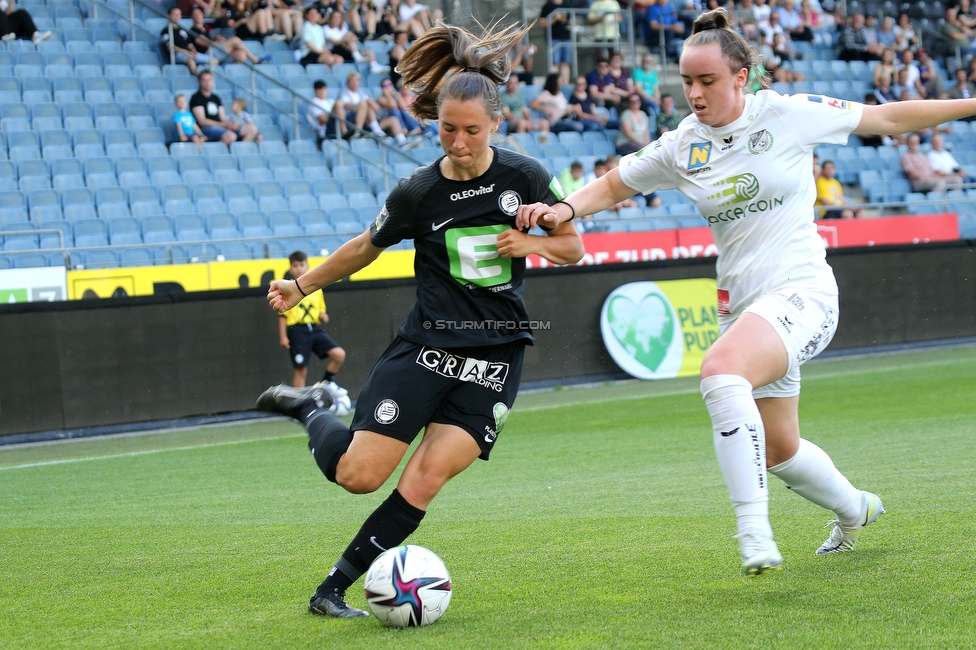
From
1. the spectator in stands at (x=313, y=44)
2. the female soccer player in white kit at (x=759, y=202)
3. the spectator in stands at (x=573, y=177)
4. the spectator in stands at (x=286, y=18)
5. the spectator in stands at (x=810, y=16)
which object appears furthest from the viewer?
the spectator in stands at (x=810, y=16)

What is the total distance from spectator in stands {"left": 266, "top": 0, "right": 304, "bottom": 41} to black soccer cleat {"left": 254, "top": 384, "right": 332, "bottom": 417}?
1485 cm

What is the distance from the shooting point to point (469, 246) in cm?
444

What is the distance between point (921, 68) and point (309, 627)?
24.4 m

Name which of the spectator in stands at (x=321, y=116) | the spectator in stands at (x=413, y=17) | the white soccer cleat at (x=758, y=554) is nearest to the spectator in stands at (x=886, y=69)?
the spectator in stands at (x=413, y=17)

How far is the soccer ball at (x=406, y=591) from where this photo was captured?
4230 millimetres

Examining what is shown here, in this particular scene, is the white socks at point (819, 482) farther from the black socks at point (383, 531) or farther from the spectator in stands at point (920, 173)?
the spectator in stands at point (920, 173)

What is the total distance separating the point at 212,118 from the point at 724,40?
42.9 ft

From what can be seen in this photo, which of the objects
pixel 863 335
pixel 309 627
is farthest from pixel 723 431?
pixel 863 335

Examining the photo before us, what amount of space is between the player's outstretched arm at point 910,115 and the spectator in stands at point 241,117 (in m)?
13.3

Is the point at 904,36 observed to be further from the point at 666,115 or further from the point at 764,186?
the point at 764,186

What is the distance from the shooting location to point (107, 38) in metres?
17.3

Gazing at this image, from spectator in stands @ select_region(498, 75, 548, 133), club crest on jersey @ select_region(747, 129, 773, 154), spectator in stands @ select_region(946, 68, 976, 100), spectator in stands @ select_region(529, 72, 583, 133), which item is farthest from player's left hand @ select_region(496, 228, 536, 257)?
spectator in stands @ select_region(946, 68, 976, 100)

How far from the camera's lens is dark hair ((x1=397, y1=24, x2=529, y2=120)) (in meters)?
4.61

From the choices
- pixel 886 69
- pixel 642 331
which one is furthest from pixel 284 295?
pixel 886 69
